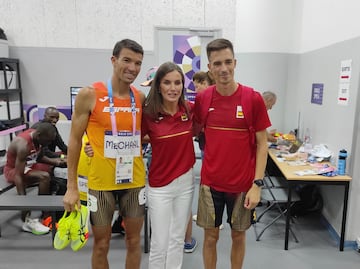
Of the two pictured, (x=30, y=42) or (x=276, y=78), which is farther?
(x=30, y=42)

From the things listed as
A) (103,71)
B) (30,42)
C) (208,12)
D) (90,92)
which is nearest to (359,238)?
(90,92)

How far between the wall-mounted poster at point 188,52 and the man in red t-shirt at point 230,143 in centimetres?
309

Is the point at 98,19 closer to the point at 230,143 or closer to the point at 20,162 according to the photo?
the point at 20,162

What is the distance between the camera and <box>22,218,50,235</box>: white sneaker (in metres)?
2.88

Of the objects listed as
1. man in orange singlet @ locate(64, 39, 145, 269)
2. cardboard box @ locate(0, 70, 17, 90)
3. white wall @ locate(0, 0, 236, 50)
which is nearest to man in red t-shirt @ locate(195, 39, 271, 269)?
man in orange singlet @ locate(64, 39, 145, 269)

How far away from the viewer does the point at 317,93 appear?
11.1ft

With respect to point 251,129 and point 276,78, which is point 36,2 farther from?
point 251,129

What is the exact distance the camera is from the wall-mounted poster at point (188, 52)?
4.84m

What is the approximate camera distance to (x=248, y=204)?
173 cm

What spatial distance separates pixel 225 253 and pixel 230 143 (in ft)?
4.41

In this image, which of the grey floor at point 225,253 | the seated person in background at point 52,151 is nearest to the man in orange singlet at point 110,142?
the grey floor at point 225,253

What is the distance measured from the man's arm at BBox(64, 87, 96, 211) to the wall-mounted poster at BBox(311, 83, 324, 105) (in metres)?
2.61

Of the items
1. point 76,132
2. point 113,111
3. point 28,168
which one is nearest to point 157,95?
point 113,111

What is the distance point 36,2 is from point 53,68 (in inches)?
40.1
